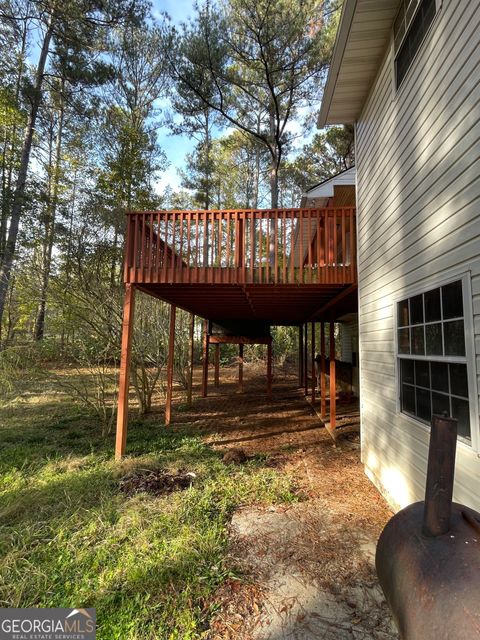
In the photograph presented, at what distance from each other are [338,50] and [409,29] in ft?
3.14

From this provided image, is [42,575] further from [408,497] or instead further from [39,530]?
[408,497]

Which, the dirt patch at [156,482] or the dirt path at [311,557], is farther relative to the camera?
the dirt patch at [156,482]

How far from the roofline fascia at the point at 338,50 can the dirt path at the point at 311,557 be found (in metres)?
5.41

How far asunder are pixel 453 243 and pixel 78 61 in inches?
613

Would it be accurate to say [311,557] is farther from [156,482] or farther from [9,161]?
[9,161]

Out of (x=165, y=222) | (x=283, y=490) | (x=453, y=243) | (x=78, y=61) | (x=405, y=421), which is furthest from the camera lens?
(x=78, y=61)

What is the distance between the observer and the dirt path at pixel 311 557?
2.07m

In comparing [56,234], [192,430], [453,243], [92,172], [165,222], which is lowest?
[192,430]

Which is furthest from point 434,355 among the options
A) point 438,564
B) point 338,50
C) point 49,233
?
point 49,233

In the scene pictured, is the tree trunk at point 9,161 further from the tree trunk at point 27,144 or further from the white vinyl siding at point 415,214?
the white vinyl siding at point 415,214

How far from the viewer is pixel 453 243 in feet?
7.91

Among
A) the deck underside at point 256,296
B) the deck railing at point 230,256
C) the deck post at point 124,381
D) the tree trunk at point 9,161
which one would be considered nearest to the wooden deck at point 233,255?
the deck railing at point 230,256

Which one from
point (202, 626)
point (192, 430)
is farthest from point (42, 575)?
point (192, 430)

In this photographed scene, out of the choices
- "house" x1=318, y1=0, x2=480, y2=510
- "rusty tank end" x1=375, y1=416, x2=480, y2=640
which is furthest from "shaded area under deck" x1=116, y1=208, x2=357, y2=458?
"rusty tank end" x1=375, y1=416, x2=480, y2=640
